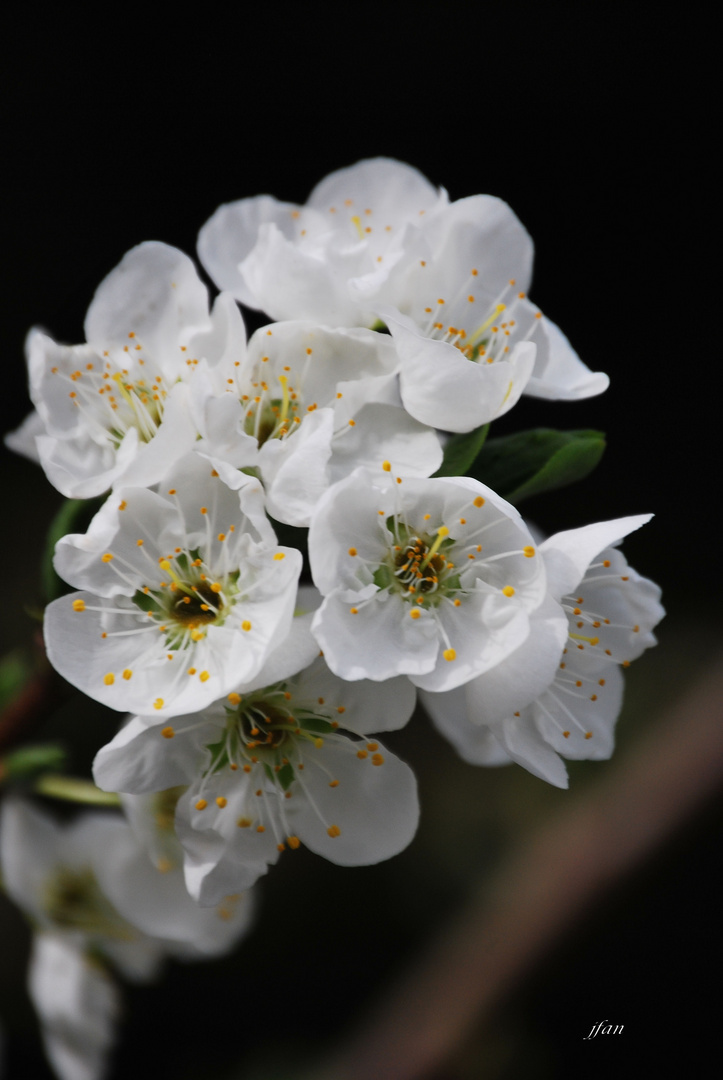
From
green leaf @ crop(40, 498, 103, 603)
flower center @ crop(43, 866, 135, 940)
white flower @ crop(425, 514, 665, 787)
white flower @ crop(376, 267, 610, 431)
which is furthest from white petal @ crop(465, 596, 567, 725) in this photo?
flower center @ crop(43, 866, 135, 940)

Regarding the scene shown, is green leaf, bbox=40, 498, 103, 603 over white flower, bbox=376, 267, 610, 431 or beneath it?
beneath

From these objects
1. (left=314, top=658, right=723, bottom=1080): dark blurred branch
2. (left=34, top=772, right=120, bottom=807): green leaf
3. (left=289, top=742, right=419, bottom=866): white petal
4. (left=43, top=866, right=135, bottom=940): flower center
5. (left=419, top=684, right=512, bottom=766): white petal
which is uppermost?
(left=289, top=742, right=419, bottom=866): white petal

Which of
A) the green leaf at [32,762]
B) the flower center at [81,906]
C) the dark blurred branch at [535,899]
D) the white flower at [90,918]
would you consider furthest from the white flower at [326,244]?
the dark blurred branch at [535,899]

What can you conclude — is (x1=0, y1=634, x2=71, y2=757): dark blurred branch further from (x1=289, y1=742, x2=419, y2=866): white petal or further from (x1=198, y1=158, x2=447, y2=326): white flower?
(x1=198, y1=158, x2=447, y2=326): white flower

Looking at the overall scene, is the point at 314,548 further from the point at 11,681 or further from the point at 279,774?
the point at 11,681

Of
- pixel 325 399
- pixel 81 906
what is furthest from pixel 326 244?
pixel 81 906

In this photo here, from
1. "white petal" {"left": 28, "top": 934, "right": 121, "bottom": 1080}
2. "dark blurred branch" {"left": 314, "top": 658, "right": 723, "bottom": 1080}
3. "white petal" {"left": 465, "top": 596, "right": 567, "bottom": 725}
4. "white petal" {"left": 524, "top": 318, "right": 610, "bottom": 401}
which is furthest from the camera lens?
"dark blurred branch" {"left": 314, "top": 658, "right": 723, "bottom": 1080}

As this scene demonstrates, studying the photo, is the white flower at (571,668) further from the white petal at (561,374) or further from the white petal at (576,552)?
the white petal at (561,374)
